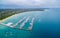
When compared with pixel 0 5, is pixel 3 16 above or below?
below

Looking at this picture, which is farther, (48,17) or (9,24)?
(48,17)

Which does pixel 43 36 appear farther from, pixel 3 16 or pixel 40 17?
pixel 3 16

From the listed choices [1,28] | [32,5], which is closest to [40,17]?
[32,5]

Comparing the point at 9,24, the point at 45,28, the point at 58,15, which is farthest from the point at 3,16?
the point at 58,15

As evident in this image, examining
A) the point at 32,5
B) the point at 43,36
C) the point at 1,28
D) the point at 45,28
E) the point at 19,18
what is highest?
the point at 32,5

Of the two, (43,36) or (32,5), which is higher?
(32,5)

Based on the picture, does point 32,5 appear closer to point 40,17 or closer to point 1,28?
point 40,17

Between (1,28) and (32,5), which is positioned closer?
(1,28)
